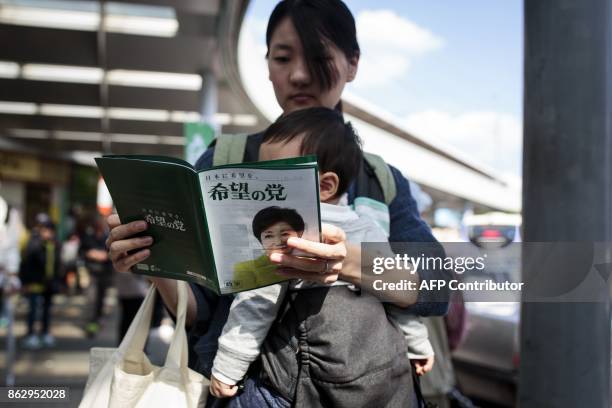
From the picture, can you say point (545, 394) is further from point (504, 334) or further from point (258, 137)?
point (504, 334)

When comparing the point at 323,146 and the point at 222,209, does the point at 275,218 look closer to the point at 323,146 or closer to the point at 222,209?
the point at 222,209

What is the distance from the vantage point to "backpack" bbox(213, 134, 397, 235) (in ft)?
5.07

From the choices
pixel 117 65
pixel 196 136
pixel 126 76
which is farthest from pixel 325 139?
pixel 126 76

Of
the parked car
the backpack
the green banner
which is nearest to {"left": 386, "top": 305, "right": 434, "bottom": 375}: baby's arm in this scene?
the backpack

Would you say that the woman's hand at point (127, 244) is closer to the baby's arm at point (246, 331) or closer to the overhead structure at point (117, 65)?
the baby's arm at point (246, 331)

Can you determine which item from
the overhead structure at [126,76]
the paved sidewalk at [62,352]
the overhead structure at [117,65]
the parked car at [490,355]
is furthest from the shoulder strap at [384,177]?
the overhead structure at [117,65]

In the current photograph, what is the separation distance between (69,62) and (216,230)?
1128 cm

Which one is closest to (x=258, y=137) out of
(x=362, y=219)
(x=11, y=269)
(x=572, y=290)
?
(x=362, y=219)

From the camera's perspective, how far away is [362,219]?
1.48 metres

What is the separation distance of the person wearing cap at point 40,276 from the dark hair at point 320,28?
7283mm

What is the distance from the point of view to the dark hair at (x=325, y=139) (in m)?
1.45

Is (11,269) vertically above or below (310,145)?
below

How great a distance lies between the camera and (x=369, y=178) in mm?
1621

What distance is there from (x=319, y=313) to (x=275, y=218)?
25 cm
